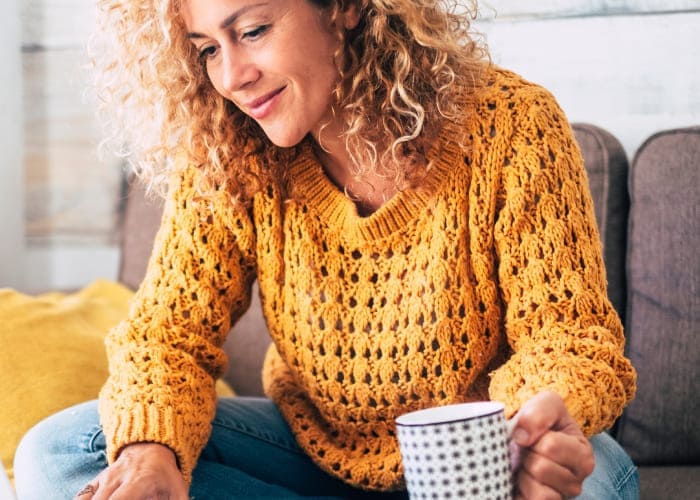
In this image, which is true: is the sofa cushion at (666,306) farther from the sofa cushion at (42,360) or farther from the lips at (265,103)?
the sofa cushion at (42,360)

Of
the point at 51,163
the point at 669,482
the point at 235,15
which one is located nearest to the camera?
the point at 235,15

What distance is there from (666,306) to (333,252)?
1.87 feet

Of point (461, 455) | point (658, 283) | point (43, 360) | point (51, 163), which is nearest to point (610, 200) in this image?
point (658, 283)

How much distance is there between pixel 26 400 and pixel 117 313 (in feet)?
1.13

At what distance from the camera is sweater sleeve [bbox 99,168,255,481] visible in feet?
3.56

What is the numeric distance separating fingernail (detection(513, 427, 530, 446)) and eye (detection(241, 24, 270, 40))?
1.84ft

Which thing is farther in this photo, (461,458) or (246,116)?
(246,116)

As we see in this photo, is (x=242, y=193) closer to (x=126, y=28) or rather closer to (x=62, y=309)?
(x=126, y=28)

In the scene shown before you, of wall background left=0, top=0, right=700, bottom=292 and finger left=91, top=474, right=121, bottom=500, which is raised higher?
wall background left=0, top=0, right=700, bottom=292

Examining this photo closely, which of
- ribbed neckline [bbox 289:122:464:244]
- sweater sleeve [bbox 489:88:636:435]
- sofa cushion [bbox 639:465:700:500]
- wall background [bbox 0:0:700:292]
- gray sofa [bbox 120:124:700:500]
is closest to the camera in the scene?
sweater sleeve [bbox 489:88:636:435]

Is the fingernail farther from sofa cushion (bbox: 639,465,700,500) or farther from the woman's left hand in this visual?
sofa cushion (bbox: 639,465,700,500)

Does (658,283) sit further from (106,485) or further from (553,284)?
(106,485)

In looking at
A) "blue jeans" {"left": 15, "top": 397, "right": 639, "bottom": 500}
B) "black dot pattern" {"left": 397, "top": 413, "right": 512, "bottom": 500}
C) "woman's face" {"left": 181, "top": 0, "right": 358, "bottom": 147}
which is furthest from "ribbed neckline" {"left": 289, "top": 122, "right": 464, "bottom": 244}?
"black dot pattern" {"left": 397, "top": 413, "right": 512, "bottom": 500}

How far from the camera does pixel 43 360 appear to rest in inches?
59.0
